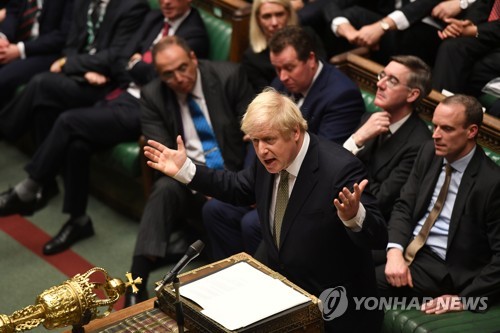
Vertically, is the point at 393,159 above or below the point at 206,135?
above

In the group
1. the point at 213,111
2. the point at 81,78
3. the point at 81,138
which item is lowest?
the point at 81,138

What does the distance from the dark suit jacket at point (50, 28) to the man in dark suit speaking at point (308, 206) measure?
2.63 m

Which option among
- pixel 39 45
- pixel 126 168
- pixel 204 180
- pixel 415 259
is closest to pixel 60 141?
pixel 126 168

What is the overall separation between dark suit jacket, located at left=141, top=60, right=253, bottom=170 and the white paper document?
54.5 inches

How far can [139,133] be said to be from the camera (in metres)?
4.53

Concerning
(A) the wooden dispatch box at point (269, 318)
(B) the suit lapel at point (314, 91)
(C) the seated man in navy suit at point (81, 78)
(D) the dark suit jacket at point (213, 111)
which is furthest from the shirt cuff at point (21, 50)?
(A) the wooden dispatch box at point (269, 318)

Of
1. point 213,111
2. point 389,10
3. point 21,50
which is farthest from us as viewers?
point 21,50

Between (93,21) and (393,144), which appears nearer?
(393,144)

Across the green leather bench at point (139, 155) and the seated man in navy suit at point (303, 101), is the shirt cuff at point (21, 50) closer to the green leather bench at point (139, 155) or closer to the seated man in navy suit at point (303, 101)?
the green leather bench at point (139, 155)

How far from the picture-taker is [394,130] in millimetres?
3512

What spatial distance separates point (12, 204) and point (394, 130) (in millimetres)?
2114

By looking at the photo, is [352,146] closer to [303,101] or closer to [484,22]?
[303,101]

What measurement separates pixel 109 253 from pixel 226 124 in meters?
0.88

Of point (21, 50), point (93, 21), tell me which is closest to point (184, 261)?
point (93, 21)
